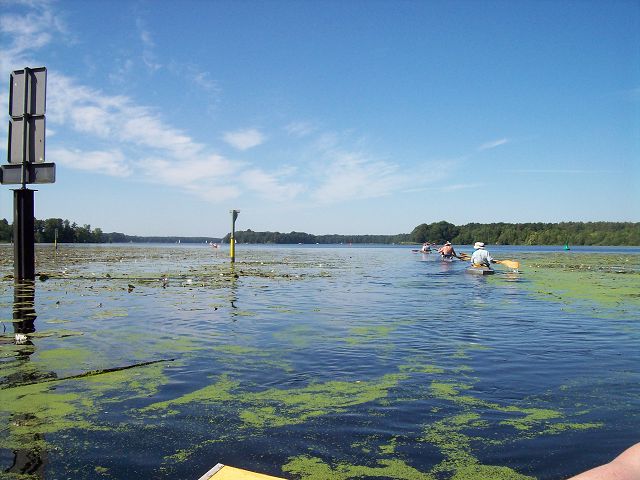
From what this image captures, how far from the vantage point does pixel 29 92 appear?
1466 cm

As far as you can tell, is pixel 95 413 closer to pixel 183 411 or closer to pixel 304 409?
pixel 183 411

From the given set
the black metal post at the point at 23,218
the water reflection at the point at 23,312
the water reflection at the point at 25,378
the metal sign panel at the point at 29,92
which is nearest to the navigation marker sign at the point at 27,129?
the metal sign panel at the point at 29,92

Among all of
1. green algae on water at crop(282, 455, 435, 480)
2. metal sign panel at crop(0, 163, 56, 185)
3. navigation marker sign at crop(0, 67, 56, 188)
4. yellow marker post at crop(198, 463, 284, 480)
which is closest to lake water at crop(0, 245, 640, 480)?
green algae on water at crop(282, 455, 435, 480)

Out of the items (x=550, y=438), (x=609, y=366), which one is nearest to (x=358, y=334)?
(x=609, y=366)

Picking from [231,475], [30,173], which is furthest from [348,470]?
[30,173]

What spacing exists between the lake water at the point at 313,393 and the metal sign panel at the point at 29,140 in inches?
191

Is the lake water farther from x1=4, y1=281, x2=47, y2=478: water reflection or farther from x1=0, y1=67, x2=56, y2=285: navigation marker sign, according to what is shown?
x1=0, y1=67, x2=56, y2=285: navigation marker sign

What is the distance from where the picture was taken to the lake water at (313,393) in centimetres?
382

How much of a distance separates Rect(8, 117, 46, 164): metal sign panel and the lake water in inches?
191

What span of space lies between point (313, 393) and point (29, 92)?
13694 mm

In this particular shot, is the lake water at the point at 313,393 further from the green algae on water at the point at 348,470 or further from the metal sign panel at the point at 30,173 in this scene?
the metal sign panel at the point at 30,173

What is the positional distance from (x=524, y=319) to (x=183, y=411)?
29.3 ft

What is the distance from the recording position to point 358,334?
9391 millimetres

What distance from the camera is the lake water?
12.5 feet
